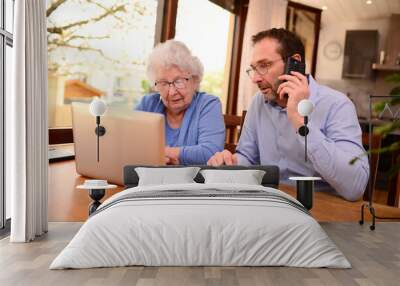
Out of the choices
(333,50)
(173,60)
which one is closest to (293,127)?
(173,60)

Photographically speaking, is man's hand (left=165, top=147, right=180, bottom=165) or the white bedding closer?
the white bedding

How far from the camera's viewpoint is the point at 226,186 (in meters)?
3.41

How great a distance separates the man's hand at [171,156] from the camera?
428cm

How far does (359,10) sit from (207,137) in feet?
11.7

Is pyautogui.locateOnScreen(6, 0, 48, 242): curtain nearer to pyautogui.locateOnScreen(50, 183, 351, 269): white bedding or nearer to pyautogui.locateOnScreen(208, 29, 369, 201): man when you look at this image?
pyautogui.locateOnScreen(50, 183, 351, 269): white bedding

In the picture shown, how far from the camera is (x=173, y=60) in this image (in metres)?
4.47

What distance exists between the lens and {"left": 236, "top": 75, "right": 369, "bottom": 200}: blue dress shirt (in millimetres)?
4043

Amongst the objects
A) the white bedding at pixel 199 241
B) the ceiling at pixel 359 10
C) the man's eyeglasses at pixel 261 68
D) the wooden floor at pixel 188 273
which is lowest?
the wooden floor at pixel 188 273

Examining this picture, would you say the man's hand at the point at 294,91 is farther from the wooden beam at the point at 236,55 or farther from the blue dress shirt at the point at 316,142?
the wooden beam at the point at 236,55

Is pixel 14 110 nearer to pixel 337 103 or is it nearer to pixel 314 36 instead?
pixel 337 103

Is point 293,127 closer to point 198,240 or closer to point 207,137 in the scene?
point 207,137

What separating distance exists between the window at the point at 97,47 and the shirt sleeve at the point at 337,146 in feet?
5.37

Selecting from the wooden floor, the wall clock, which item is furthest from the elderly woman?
the wall clock

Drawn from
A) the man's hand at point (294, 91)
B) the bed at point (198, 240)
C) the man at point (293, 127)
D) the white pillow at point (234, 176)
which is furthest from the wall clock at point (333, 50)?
the bed at point (198, 240)
